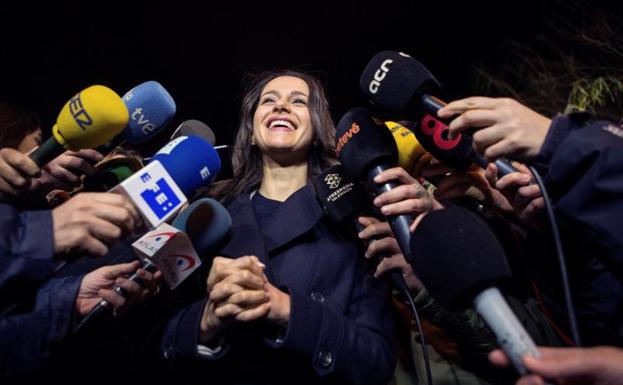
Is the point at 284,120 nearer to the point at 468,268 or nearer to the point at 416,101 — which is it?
the point at 416,101

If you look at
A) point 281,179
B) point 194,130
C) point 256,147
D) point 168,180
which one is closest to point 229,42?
A: point 256,147

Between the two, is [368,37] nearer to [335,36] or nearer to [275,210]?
[335,36]

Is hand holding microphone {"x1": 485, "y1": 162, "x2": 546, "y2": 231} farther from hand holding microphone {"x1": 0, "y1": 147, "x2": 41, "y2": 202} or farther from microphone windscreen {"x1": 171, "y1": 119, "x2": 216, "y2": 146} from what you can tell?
hand holding microphone {"x1": 0, "y1": 147, "x2": 41, "y2": 202}

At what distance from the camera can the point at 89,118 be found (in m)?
1.08

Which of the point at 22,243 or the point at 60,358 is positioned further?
the point at 60,358

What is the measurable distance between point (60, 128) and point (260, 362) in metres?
0.77

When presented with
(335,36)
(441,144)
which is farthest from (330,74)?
(441,144)

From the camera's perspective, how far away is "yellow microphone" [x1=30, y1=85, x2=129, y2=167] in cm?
108

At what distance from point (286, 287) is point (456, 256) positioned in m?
0.51

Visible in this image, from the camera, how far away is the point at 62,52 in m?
2.72

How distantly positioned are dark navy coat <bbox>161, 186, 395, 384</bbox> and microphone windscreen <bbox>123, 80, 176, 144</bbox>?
0.38 meters

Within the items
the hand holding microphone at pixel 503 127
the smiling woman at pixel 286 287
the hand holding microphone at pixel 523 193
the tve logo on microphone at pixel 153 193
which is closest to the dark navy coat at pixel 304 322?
the smiling woman at pixel 286 287

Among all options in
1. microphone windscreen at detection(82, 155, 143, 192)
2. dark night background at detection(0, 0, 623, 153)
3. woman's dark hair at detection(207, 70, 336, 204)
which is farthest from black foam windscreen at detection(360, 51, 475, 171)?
dark night background at detection(0, 0, 623, 153)

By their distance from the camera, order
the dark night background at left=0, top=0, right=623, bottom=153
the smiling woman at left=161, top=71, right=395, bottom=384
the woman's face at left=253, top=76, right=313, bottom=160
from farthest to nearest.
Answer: the dark night background at left=0, top=0, right=623, bottom=153 < the woman's face at left=253, top=76, right=313, bottom=160 < the smiling woman at left=161, top=71, right=395, bottom=384
